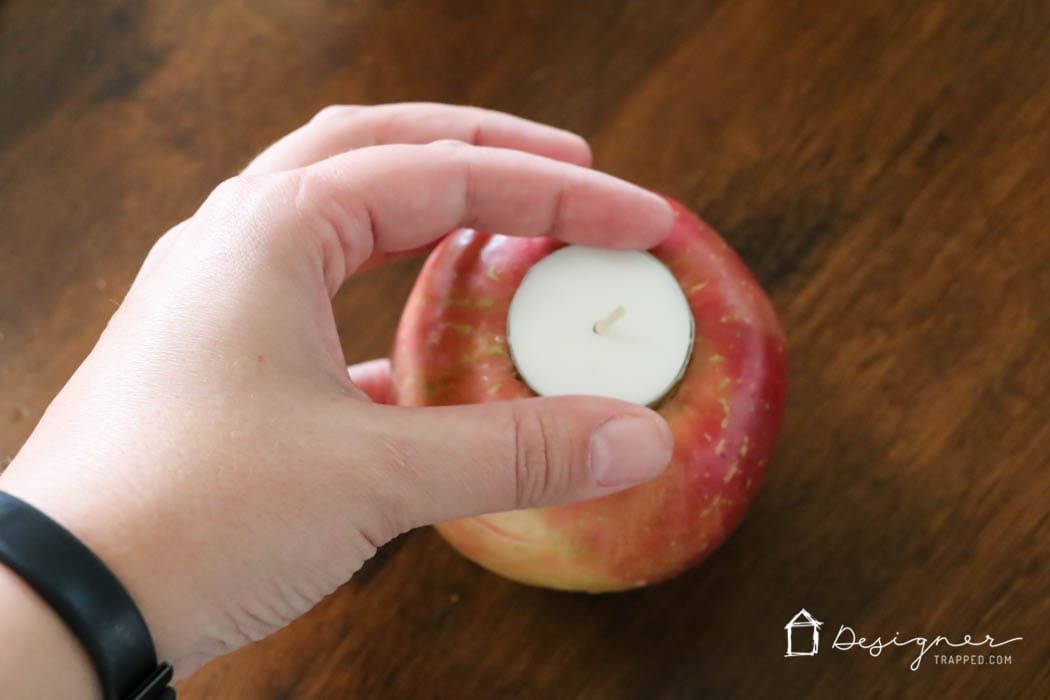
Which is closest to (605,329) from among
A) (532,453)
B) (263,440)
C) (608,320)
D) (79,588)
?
(608,320)

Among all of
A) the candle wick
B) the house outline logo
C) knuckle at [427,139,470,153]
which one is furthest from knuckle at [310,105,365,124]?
the house outline logo

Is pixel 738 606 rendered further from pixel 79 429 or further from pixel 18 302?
pixel 18 302

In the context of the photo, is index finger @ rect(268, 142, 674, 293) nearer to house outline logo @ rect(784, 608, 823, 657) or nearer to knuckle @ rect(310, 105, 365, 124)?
knuckle @ rect(310, 105, 365, 124)

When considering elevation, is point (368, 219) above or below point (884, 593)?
above

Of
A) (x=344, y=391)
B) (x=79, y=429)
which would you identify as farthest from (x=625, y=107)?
(x=79, y=429)

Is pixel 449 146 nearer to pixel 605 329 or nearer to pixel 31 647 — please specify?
pixel 605 329
